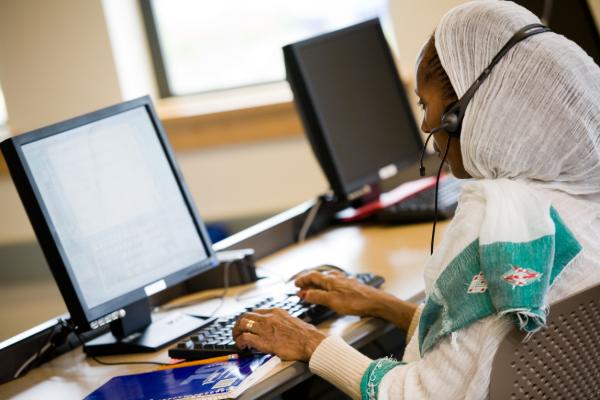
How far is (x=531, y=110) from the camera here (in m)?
1.32

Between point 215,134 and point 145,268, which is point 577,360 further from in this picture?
point 215,134

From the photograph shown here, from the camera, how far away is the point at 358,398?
4.68 ft

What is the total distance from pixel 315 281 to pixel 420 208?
0.63 m

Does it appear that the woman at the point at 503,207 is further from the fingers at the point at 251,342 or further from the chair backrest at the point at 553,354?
the fingers at the point at 251,342

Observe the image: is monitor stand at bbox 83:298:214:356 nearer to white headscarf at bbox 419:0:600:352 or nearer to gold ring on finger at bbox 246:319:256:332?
gold ring on finger at bbox 246:319:256:332

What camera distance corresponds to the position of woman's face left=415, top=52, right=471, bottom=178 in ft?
4.75

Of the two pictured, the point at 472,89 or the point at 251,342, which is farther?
the point at 251,342

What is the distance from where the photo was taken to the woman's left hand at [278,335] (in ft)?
4.92

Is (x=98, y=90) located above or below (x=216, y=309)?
above

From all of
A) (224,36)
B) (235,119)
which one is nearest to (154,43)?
(224,36)

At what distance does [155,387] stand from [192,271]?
41 centimetres

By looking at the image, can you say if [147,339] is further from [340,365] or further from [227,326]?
[340,365]

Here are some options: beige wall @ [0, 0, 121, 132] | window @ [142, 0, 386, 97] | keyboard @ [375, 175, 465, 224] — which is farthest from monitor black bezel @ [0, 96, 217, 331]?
beige wall @ [0, 0, 121, 132]

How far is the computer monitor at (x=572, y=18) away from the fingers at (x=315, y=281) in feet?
4.20
